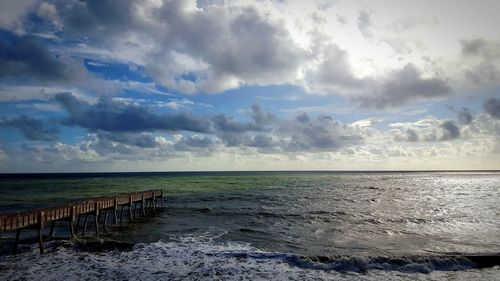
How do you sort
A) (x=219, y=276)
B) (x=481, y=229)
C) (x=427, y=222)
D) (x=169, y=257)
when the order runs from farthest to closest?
(x=427, y=222), (x=481, y=229), (x=169, y=257), (x=219, y=276)

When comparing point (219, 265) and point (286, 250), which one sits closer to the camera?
point (219, 265)

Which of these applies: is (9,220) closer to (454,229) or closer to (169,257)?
(169,257)

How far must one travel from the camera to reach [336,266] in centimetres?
1638

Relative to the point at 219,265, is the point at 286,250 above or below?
below

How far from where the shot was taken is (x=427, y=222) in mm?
31188

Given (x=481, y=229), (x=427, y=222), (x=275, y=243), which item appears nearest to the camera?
(x=275, y=243)

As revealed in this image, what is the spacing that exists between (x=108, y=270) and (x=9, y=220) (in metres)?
6.53

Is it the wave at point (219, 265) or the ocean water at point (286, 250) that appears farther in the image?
the ocean water at point (286, 250)

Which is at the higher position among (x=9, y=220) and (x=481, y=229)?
(x=9, y=220)

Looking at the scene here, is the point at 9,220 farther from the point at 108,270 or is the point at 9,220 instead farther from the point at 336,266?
the point at 336,266

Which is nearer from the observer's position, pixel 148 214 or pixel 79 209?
pixel 79 209

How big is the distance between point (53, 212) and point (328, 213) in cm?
2699

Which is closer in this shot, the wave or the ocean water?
the wave

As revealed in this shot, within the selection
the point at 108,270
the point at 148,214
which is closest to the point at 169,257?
the point at 108,270
